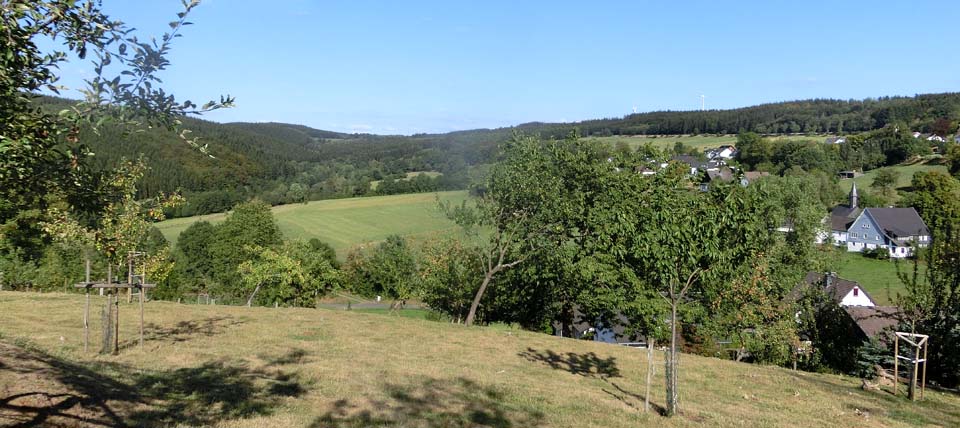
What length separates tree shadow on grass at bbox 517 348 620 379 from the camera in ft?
60.0

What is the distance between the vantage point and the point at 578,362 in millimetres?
19875

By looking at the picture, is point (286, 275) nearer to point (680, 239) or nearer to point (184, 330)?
point (184, 330)

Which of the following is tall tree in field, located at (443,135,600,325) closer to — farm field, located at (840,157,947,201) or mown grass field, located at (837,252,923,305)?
mown grass field, located at (837,252,923,305)

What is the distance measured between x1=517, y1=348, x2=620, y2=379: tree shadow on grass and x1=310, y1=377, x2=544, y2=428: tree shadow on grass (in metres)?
5.34

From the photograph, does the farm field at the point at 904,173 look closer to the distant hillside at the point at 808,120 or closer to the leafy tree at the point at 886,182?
the leafy tree at the point at 886,182

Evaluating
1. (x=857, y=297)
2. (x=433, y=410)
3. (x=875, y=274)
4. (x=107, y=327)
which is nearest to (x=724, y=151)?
(x=875, y=274)

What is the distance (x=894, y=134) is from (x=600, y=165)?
5694 inches

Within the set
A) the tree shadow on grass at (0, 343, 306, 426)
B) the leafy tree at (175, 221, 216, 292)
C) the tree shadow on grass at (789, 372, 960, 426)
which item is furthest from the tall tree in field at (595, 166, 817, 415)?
the leafy tree at (175, 221, 216, 292)

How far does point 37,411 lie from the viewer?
7.84 meters

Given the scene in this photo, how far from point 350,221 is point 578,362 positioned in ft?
254

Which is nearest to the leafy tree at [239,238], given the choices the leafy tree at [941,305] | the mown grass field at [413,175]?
the leafy tree at [941,305]

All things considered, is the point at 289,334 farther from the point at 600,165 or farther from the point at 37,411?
the point at 600,165

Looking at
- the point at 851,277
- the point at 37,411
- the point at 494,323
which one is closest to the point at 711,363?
the point at 494,323

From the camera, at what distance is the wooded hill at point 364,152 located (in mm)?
94056
